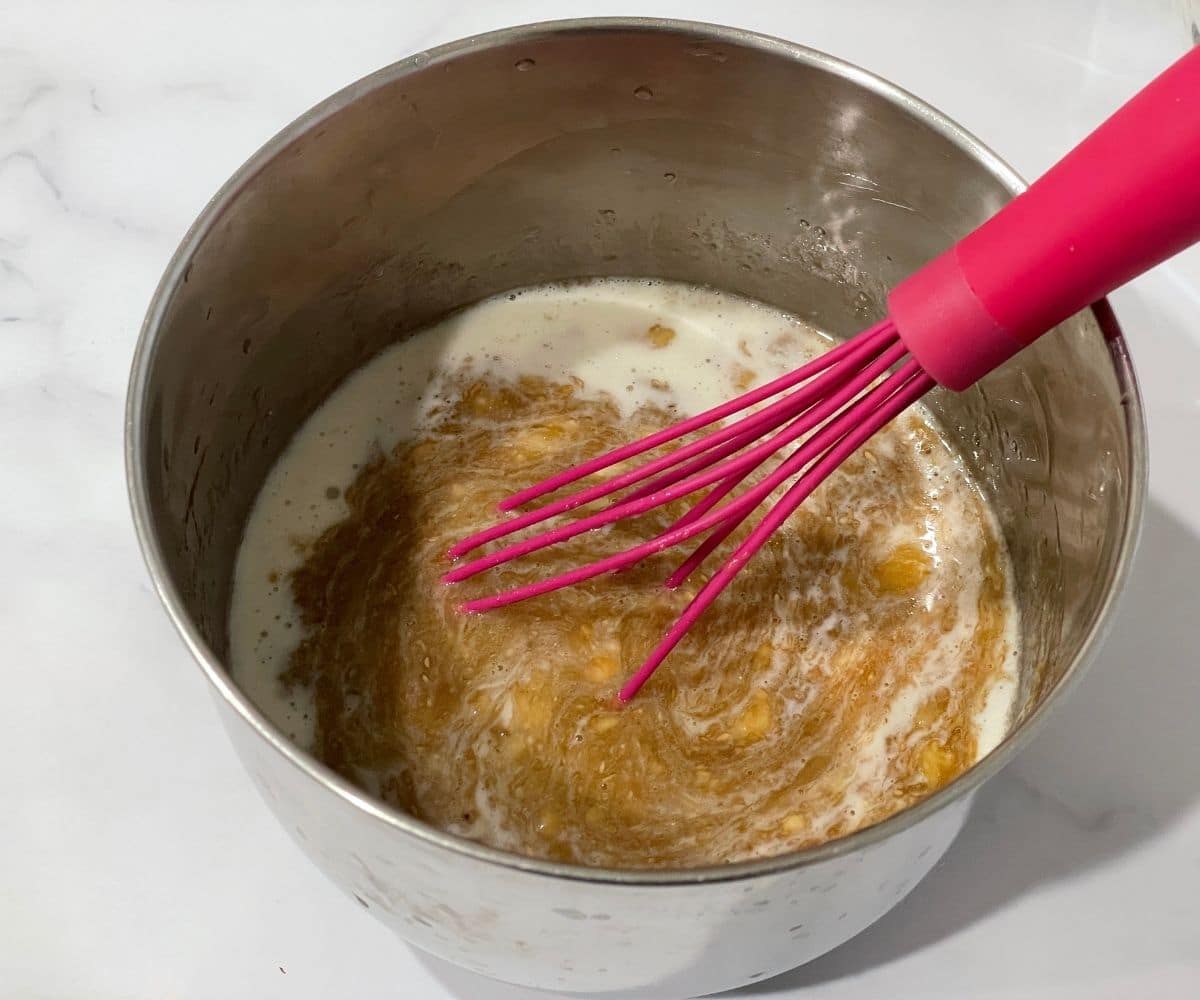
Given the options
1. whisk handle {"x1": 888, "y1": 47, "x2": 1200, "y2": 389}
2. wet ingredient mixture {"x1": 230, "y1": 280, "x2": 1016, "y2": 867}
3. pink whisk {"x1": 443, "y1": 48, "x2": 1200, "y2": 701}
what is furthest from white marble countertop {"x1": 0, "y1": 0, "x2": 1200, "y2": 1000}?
whisk handle {"x1": 888, "y1": 47, "x2": 1200, "y2": 389}

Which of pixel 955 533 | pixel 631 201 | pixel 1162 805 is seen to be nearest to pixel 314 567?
pixel 631 201

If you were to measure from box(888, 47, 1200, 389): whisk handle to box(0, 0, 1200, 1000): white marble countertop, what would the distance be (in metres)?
0.37

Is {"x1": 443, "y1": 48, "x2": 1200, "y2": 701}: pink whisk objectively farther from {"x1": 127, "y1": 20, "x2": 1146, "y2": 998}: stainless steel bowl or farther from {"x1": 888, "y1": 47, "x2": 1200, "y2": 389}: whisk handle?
{"x1": 127, "y1": 20, "x2": 1146, "y2": 998}: stainless steel bowl

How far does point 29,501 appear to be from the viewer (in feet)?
3.09

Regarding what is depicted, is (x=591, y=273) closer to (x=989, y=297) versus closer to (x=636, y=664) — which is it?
(x=636, y=664)

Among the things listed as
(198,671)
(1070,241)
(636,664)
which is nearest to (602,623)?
(636,664)

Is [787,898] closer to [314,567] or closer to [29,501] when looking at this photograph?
[314,567]

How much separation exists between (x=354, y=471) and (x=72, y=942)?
388 millimetres

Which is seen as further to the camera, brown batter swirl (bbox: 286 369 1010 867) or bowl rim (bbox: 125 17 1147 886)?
brown batter swirl (bbox: 286 369 1010 867)

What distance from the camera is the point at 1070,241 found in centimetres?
58

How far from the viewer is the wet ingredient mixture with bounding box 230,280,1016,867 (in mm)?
813

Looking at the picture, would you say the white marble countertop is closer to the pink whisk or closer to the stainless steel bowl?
the stainless steel bowl

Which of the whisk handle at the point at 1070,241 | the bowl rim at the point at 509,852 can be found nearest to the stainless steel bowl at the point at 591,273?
the bowl rim at the point at 509,852

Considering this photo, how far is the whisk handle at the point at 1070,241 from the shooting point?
1.77ft
